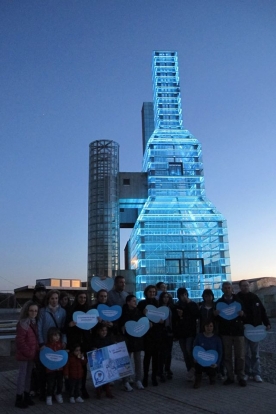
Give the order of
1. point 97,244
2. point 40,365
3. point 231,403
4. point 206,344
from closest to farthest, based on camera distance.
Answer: point 231,403 → point 40,365 → point 206,344 → point 97,244

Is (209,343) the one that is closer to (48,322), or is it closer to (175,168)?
(48,322)

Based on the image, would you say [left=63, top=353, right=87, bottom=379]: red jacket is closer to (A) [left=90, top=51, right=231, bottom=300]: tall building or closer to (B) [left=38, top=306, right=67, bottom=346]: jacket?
(B) [left=38, top=306, right=67, bottom=346]: jacket

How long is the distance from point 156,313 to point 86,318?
149 cm

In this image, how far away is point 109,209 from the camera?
54.7 m

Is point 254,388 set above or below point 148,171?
below

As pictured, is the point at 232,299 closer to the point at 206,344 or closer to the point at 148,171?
the point at 206,344

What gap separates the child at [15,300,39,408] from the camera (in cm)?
600

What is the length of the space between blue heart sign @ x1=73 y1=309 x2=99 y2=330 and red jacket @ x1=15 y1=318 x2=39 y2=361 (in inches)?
28.8

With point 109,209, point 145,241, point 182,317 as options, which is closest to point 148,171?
point 109,209

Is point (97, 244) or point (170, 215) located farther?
point (97, 244)

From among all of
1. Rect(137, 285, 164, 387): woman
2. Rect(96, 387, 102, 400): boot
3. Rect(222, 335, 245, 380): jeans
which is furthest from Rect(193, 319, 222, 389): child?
Rect(96, 387, 102, 400): boot

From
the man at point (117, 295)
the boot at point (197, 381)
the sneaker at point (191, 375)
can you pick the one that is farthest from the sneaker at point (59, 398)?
the sneaker at point (191, 375)

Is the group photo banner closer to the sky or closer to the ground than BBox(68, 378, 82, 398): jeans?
closer to the sky

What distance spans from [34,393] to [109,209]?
158 feet
